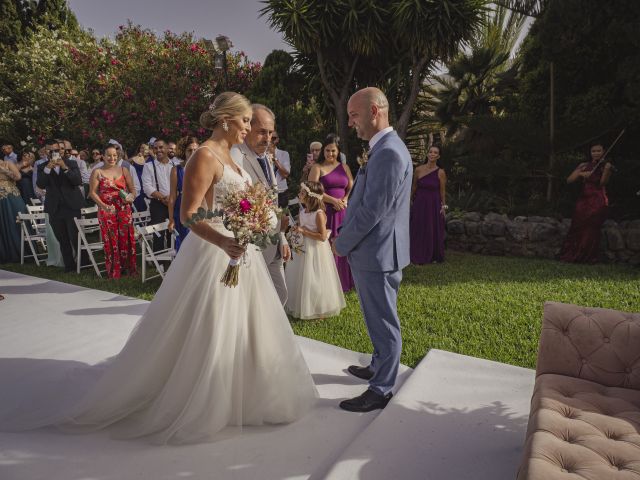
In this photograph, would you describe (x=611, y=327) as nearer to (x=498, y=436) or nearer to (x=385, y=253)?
(x=498, y=436)

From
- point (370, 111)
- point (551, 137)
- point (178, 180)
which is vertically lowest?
point (370, 111)

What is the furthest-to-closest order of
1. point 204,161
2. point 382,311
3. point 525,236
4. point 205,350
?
1. point 525,236
2. point 382,311
3. point 205,350
4. point 204,161

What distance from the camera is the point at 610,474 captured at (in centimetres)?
170

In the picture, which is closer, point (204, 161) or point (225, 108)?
point (204, 161)

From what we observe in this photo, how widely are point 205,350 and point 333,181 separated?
3523mm

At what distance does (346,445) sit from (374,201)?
151 centimetres

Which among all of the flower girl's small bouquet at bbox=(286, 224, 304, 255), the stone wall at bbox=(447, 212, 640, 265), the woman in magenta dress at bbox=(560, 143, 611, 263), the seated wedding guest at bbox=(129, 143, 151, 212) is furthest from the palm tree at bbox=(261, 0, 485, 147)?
the flower girl's small bouquet at bbox=(286, 224, 304, 255)

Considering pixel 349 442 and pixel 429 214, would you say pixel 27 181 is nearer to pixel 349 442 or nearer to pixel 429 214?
pixel 429 214

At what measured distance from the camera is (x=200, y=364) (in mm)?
2713

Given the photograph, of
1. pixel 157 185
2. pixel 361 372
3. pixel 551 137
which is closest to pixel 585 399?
pixel 361 372

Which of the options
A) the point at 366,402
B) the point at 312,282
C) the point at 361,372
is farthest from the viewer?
the point at 312,282

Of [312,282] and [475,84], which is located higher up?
[475,84]

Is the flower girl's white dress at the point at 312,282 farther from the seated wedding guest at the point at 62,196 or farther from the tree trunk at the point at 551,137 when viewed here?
the tree trunk at the point at 551,137

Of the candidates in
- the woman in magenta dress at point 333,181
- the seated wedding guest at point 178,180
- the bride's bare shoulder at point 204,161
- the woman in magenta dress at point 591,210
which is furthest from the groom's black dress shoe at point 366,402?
the woman in magenta dress at point 591,210
